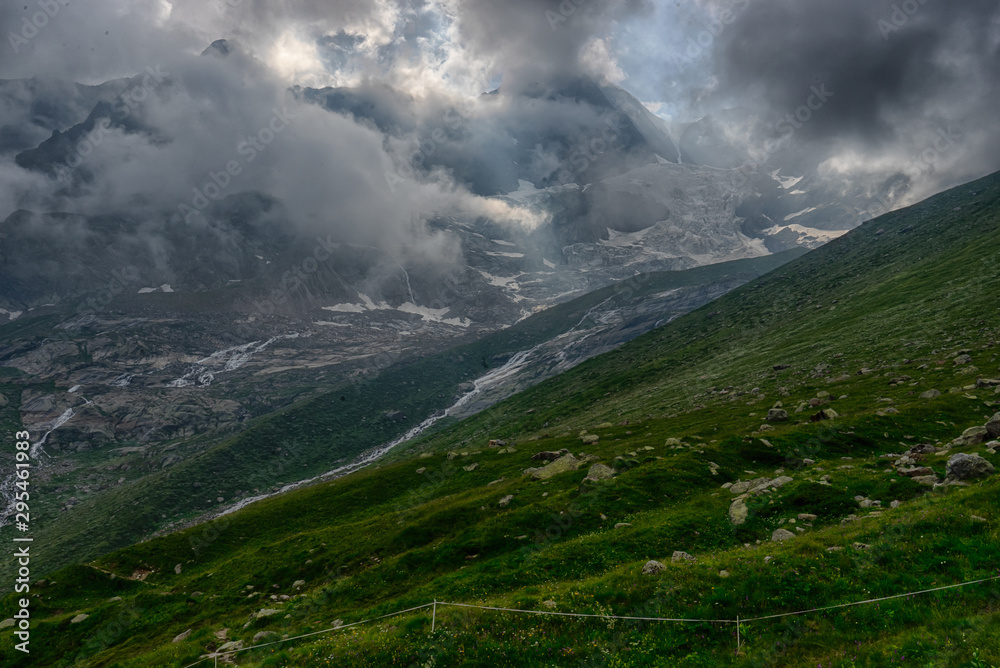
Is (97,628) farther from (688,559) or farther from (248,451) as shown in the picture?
(248,451)

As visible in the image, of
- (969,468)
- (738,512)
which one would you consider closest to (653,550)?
(738,512)

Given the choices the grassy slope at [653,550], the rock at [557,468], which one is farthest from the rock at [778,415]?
the rock at [557,468]

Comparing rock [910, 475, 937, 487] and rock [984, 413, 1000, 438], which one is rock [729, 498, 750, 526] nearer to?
rock [910, 475, 937, 487]

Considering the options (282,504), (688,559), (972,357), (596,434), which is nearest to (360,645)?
(688,559)

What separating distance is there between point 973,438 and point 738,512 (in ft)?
47.2

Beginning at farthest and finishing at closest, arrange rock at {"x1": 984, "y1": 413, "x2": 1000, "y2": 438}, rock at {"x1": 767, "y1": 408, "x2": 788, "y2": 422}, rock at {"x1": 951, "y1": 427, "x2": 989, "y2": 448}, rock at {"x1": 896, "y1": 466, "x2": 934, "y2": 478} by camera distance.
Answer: rock at {"x1": 767, "y1": 408, "x2": 788, "y2": 422}, rock at {"x1": 951, "y1": 427, "x2": 989, "y2": 448}, rock at {"x1": 984, "y1": 413, "x2": 1000, "y2": 438}, rock at {"x1": 896, "y1": 466, "x2": 934, "y2": 478}

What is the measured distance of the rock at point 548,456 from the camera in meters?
51.8

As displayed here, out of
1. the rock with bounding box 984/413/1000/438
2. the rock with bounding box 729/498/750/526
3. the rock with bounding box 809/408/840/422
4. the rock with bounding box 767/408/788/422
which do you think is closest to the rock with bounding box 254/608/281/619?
the rock with bounding box 729/498/750/526

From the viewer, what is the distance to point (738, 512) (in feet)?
79.2

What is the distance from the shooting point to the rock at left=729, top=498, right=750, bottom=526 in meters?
23.3

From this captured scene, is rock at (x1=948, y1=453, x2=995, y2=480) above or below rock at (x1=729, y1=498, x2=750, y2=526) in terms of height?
above

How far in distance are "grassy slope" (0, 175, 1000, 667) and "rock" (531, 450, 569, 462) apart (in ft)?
9.47

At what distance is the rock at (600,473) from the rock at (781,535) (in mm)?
13858

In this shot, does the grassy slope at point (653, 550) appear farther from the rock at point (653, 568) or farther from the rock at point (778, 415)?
the rock at point (778, 415)
